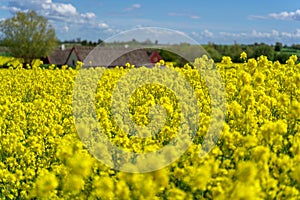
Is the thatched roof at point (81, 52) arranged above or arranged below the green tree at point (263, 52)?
below

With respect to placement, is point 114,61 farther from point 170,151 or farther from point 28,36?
point 170,151

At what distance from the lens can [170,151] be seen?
423 cm

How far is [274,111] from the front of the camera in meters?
6.73

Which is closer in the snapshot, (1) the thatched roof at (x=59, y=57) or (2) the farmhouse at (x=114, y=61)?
(2) the farmhouse at (x=114, y=61)

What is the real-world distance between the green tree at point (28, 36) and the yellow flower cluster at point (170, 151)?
1761 inches

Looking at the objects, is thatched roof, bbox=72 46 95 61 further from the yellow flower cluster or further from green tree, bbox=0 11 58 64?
the yellow flower cluster

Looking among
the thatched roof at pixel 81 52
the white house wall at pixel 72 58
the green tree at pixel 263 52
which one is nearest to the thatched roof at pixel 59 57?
the white house wall at pixel 72 58

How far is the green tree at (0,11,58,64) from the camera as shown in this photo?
53.3m

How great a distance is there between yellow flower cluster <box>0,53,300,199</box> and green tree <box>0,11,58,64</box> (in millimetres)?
44717

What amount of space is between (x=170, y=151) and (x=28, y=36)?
51.8 metres

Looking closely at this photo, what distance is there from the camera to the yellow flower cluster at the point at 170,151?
Answer: 149 inches

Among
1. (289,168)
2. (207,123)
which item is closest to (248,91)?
(207,123)

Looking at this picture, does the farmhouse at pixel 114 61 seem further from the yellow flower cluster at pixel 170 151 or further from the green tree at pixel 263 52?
the yellow flower cluster at pixel 170 151

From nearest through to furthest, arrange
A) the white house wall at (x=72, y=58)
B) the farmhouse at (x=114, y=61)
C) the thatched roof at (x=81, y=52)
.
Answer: the farmhouse at (x=114, y=61)
the thatched roof at (x=81, y=52)
the white house wall at (x=72, y=58)
